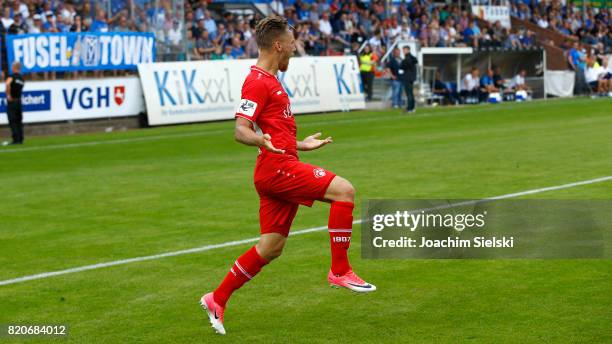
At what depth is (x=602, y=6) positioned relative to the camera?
189 feet

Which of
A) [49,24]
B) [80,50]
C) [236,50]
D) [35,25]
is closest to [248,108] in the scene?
[80,50]

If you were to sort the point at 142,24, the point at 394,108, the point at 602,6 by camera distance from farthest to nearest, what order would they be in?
1. the point at 602,6
2. the point at 394,108
3. the point at 142,24

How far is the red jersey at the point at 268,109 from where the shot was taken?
7004mm

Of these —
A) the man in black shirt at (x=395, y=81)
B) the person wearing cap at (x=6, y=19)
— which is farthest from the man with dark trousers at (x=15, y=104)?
the man in black shirt at (x=395, y=81)

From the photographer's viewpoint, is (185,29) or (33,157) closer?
(33,157)

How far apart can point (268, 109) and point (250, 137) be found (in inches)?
15.3

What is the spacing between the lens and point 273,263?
31.5ft

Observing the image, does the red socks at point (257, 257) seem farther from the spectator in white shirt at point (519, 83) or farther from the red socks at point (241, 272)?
the spectator in white shirt at point (519, 83)

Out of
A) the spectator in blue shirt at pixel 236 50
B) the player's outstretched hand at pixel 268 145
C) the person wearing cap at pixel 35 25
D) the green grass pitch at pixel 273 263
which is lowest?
the green grass pitch at pixel 273 263

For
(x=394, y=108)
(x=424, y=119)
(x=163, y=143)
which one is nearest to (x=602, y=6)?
(x=394, y=108)

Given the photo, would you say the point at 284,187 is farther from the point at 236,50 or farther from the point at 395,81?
the point at 395,81

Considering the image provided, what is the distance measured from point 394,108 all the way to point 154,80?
9.83 meters

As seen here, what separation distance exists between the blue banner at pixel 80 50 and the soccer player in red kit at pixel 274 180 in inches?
842

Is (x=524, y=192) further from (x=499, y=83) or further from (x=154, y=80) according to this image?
(x=499, y=83)
